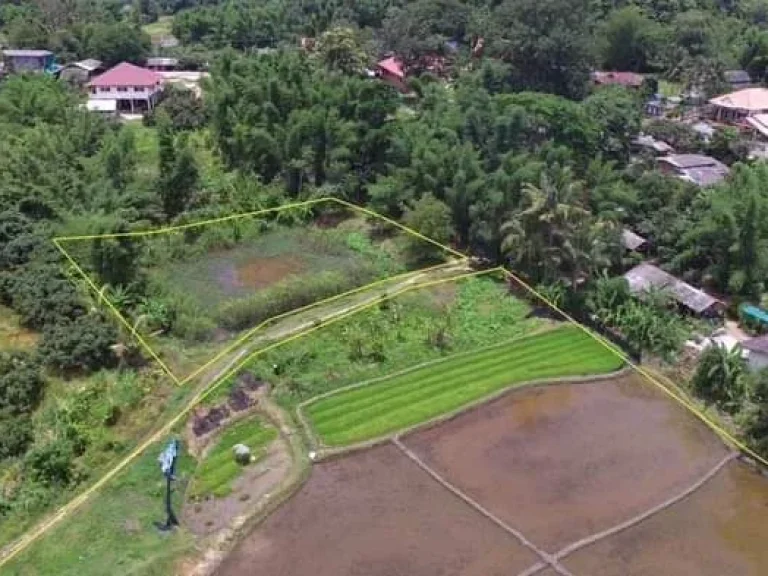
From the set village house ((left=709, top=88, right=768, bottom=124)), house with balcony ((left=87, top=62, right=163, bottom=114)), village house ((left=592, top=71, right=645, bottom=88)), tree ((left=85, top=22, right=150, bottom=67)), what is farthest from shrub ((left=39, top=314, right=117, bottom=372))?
village house ((left=709, top=88, right=768, bottom=124))

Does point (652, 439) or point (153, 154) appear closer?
point (652, 439)

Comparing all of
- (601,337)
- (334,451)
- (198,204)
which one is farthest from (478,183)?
(334,451)

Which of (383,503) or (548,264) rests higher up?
(548,264)

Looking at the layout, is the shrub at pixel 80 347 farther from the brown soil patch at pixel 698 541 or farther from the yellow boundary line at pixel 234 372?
the brown soil patch at pixel 698 541

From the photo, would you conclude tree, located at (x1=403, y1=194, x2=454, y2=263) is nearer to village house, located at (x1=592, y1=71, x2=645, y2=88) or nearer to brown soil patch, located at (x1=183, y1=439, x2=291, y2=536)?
brown soil patch, located at (x1=183, y1=439, x2=291, y2=536)

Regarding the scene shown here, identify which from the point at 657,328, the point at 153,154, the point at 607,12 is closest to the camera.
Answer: the point at 657,328

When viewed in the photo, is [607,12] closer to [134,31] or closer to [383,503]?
[134,31]

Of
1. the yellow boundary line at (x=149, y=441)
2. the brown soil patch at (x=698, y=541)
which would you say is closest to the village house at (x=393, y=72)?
the yellow boundary line at (x=149, y=441)

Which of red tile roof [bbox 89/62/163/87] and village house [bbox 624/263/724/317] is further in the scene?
red tile roof [bbox 89/62/163/87]
